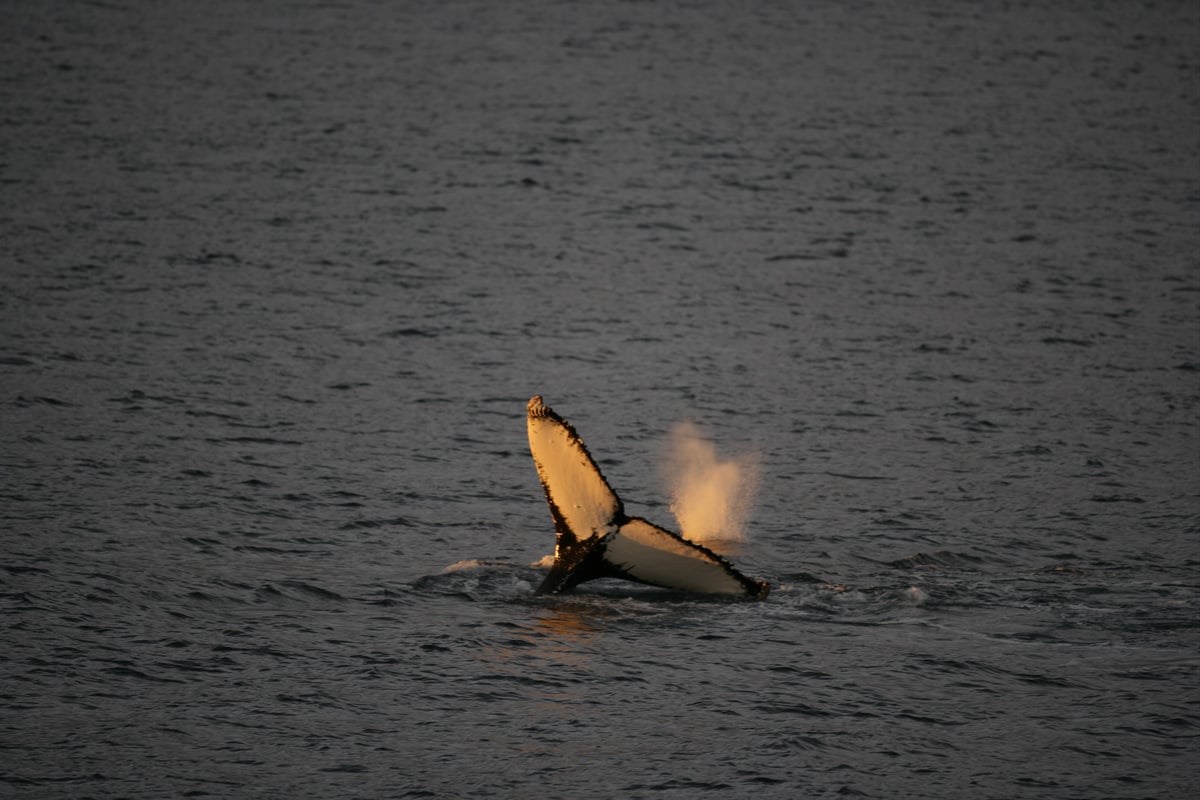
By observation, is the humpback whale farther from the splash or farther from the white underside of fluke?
the splash

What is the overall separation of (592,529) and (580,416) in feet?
45.6

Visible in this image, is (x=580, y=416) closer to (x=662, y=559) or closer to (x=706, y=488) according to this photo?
(x=706, y=488)

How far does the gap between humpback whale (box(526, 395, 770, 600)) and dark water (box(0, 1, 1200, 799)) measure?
0.77m

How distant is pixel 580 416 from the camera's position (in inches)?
1388

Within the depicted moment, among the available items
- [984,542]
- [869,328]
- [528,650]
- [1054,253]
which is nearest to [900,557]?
[984,542]

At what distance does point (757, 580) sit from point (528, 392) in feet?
46.5

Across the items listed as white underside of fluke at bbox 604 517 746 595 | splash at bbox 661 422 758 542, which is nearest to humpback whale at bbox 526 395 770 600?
white underside of fluke at bbox 604 517 746 595

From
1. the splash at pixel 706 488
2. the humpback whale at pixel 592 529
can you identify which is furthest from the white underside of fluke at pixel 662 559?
the splash at pixel 706 488

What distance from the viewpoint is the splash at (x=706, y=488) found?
1091 inches

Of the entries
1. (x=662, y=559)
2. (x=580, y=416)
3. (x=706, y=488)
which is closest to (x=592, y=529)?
(x=662, y=559)

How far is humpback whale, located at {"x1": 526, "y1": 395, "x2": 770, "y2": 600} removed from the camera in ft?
68.7

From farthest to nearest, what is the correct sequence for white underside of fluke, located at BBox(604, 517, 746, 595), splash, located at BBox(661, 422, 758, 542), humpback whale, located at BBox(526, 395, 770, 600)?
splash, located at BBox(661, 422, 758, 542), white underside of fluke, located at BBox(604, 517, 746, 595), humpback whale, located at BBox(526, 395, 770, 600)

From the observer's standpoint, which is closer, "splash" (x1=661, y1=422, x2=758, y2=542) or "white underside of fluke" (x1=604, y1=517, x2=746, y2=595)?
"white underside of fluke" (x1=604, y1=517, x2=746, y2=595)

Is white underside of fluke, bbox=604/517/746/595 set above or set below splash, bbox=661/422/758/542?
below
